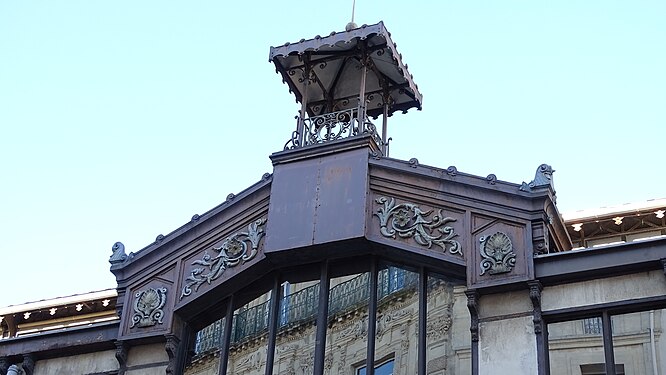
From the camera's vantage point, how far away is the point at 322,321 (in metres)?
19.1

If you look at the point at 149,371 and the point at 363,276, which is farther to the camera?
the point at 149,371

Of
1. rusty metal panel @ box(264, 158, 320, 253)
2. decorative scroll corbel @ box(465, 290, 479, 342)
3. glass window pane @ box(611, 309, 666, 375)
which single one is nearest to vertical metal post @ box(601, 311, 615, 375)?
glass window pane @ box(611, 309, 666, 375)

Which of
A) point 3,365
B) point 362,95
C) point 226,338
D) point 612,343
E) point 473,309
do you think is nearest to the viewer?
point 612,343

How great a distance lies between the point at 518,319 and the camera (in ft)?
58.0

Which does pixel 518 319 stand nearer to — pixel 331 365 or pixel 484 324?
pixel 484 324

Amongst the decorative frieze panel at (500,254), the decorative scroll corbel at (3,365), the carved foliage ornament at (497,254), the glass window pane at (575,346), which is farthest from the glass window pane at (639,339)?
the decorative scroll corbel at (3,365)

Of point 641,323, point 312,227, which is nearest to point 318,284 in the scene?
point 312,227

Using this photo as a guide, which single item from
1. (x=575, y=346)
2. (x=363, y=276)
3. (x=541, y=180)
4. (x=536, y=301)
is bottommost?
(x=575, y=346)

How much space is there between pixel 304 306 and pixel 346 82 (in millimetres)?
5165

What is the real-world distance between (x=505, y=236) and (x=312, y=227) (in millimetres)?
3407

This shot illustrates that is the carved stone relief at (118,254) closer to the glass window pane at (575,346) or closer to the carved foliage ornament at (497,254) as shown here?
the carved foliage ornament at (497,254)

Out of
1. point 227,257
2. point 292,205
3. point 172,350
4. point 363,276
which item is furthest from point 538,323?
point 172,350

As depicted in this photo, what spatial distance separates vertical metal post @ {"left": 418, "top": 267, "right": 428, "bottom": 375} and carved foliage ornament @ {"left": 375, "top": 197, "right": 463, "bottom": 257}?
548 mm

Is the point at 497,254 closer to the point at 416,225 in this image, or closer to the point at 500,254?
the point at 500,254
